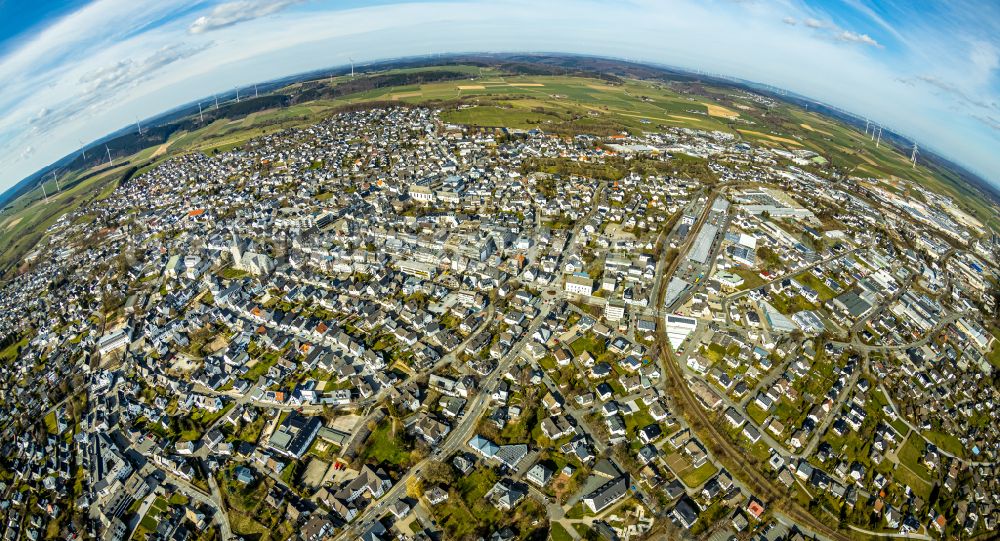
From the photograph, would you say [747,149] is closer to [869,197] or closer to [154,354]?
[869,197]

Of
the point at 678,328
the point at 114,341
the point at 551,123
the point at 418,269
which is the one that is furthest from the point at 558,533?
the point at 551,123

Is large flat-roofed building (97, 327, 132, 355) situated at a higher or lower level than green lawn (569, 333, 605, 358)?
lower

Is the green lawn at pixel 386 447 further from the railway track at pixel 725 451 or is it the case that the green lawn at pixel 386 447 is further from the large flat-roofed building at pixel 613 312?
the large flat-roofed building at pixel 613 312

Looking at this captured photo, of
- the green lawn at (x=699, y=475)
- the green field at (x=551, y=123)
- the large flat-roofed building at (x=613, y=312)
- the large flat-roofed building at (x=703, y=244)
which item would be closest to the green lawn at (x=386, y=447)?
the green lawn at (x=699, y=475)

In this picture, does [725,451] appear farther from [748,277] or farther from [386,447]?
[748,277]

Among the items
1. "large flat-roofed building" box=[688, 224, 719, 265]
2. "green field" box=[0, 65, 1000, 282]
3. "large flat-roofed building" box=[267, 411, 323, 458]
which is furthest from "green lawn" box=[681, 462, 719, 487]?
"green field" box=[0, 65, 1000, 282]

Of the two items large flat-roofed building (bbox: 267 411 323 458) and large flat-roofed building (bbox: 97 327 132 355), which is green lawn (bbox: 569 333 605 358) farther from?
large flat-roofed building (bbox: 97 327 132 355)

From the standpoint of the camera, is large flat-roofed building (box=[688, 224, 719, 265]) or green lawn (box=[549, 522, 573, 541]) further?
large flat-roofed building (box=[688, 224, 719, 265])

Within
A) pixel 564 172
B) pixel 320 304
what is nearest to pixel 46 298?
pixel 320 304
